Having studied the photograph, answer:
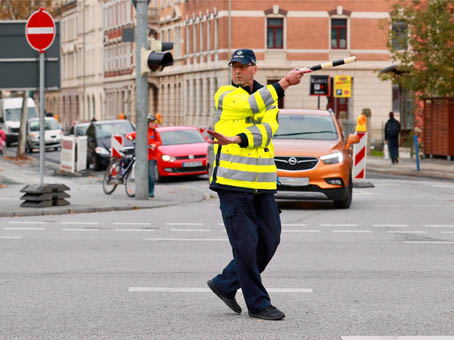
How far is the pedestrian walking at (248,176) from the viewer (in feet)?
27.0

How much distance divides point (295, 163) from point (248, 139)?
11.3 m

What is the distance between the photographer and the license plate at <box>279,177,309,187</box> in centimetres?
1941

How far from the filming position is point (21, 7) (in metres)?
59.9

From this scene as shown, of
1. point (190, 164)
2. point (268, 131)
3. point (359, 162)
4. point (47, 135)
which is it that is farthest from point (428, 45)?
point (268, 131)

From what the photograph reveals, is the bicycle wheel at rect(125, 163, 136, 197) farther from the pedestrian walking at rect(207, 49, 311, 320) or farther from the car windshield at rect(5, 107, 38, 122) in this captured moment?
the car windshield at rect(5, 107, 38, 122)

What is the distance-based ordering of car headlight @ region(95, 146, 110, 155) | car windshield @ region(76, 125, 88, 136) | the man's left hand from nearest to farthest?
the man's left hand → car headlight @ region(95, 146, 110, 155) → car windshield @ region(76, 125, 88, 136)

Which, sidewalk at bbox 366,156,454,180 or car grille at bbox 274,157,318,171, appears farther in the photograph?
sidewalk at bbox 366,156,454,180

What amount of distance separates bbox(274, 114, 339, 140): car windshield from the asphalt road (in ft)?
8.72

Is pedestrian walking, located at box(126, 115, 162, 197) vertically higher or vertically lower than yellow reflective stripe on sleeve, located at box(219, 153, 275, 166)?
lower

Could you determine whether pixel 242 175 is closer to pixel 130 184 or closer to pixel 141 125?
pixel 141 125

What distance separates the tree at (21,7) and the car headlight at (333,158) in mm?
39741

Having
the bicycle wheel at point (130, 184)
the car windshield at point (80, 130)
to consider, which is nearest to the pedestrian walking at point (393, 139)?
the car windshield at point (80, 130)

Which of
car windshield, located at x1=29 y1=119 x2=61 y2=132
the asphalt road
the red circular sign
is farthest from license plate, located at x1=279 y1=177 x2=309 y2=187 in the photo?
car windshield, located at x1=29 y1=119 x2=61 y2=132

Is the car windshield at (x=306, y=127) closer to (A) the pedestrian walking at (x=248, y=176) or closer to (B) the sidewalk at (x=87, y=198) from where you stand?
(B) the sidewalk at (x=87, y=198)
